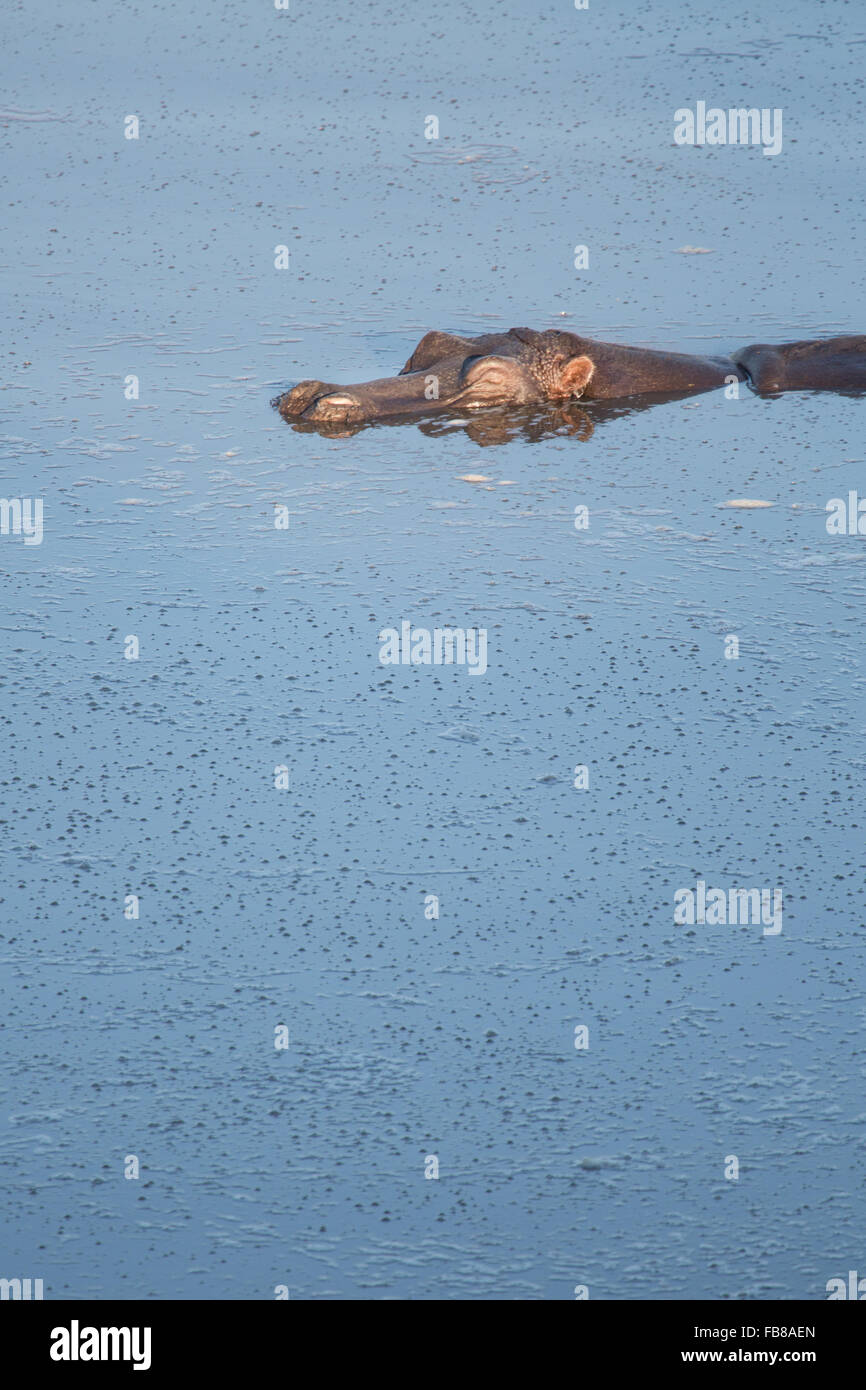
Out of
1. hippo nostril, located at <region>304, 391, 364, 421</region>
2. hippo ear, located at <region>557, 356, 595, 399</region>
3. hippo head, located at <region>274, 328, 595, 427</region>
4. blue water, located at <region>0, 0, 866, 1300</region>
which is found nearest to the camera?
blue water, located at <region>0, 0, 866, 1300</region>

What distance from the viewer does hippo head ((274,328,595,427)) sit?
22.3ft

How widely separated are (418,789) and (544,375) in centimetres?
323

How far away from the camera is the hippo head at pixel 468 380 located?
679cm

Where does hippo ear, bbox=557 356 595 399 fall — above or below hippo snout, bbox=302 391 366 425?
above

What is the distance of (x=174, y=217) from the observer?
9.62 meters

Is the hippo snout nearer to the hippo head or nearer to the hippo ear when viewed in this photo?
the hippo head

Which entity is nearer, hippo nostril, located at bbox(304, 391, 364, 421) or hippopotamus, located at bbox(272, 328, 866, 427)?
hippo nostril, located at bbox(304, 391, 364, 421)

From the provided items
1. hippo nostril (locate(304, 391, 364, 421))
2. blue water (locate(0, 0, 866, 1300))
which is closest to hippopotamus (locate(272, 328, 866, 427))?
hippo nostril (locate(304, 391, 364, 421))

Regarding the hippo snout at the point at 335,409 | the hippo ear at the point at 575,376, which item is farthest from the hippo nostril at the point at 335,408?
the hippo ear at the point at 575,376

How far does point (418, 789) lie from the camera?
4328mm

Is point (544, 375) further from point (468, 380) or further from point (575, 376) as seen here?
point (468, 380)

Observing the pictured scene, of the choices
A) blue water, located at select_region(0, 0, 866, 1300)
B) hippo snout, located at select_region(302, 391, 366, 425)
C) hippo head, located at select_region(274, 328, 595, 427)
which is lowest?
blue water, located at select_region(0, 0, 866, 1300)

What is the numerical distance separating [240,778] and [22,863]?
0.66 m

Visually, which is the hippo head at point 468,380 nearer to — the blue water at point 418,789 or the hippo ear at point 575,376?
the hippo ear at point 575,376
